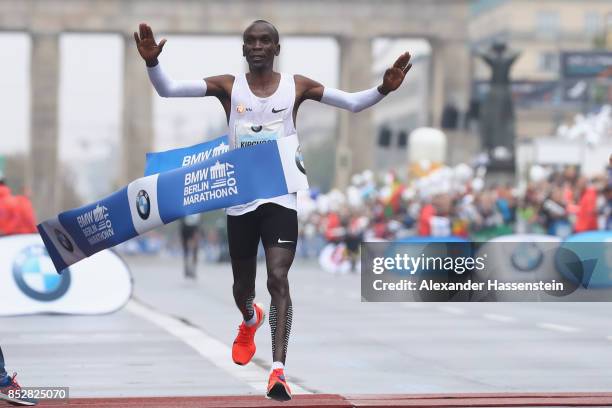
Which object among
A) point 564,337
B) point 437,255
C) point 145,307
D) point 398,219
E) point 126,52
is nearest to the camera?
point 437,255

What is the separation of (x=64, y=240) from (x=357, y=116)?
77.0 m

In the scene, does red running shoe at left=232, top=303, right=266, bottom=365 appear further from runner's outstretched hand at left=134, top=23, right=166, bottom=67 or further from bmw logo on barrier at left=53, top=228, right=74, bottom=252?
runner's outstretched hand at left=134, top=23, right=166, bottom=67

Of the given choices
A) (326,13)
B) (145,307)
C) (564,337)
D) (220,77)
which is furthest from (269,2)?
(220,77)

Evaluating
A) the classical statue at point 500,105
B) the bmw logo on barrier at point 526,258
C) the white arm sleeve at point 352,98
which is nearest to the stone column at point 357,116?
the classical statue at point 500,105

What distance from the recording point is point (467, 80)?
88.6 metres

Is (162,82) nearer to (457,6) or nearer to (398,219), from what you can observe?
(398,219)

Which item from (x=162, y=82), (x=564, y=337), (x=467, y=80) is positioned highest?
(x=467, y=80)

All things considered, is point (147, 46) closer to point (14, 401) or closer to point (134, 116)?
point (14, 401)

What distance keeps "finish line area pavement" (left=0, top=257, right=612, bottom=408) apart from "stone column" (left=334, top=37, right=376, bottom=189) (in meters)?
64.1

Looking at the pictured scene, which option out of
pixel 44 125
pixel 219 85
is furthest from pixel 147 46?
pixel 44 125

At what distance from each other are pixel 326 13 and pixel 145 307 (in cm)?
6731

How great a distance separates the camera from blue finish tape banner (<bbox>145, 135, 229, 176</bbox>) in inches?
409

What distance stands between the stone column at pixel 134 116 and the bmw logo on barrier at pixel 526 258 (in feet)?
235

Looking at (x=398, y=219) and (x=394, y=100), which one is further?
(x=394, y=100)
